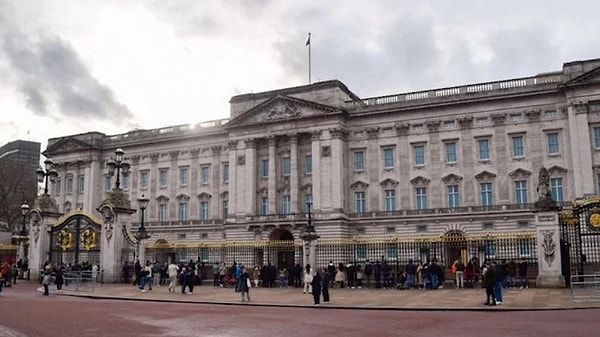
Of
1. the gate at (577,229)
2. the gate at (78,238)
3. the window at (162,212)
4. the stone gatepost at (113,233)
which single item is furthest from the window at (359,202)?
the gate at (577,229)

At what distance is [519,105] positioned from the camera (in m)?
56.2

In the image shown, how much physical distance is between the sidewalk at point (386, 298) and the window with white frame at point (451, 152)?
1209 inches

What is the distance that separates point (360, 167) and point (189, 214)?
74.0ft

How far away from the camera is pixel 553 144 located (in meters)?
55.1

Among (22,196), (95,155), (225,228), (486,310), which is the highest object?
(95,155)

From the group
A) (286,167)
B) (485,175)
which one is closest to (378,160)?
(286,167)

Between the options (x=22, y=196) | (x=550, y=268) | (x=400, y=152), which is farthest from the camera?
(x=22, y=196)

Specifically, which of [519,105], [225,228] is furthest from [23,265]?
[519,105]

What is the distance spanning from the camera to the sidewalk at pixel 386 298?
21.3 meters

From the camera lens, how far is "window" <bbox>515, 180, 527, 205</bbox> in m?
55.5

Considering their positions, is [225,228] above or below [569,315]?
above

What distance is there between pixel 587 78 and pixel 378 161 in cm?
2094

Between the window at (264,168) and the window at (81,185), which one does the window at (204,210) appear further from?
the window at (81,185)

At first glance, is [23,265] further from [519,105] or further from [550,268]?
[519,105]
